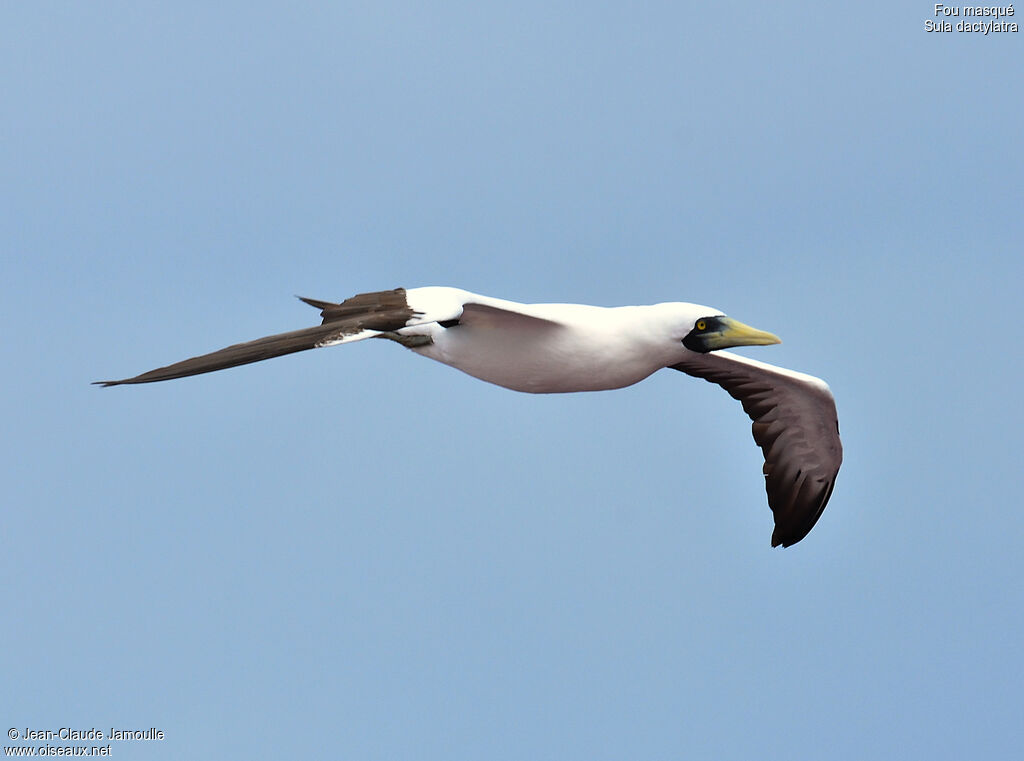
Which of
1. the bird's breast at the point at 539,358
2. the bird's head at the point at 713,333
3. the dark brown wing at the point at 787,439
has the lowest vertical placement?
the dark brown wing at the point at 787,439

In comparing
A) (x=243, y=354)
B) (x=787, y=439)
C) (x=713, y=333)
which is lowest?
(x=787, y=439)

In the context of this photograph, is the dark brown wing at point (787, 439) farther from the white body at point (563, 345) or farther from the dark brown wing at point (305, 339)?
the dark brown wing at point (305, 339)

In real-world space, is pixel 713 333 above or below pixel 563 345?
above

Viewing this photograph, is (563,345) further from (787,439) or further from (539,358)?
(787,439)

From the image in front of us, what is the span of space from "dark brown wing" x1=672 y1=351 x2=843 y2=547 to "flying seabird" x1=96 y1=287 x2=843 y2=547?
1 centimetres

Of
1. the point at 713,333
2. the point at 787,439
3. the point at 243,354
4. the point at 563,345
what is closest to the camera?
the point at 243,354

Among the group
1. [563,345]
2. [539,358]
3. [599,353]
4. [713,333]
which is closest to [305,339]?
[539,358]

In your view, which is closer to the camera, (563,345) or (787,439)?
(563,345)

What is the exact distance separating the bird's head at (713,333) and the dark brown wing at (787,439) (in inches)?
75.5

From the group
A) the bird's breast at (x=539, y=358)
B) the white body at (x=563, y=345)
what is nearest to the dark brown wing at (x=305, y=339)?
the white body at (x=563, y=345)

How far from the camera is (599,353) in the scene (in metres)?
12.5

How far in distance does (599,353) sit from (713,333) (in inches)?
43.8

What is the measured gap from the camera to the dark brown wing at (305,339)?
10391 millimetres

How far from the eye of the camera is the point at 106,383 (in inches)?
415
